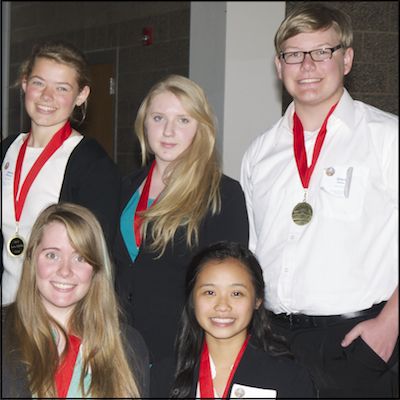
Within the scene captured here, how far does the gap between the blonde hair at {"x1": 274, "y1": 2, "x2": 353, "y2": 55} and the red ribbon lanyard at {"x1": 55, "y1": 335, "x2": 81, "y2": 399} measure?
1043 mm

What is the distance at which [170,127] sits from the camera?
251cm

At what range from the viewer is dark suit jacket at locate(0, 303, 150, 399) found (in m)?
1.86

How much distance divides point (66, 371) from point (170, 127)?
36.6 inches

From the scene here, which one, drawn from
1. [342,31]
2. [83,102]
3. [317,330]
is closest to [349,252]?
[317,330]

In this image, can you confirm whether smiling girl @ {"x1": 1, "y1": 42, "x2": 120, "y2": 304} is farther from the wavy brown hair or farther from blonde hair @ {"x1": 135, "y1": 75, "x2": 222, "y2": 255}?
blonde hair @ {"x1": 135, "y1": 75, "x2": 222, "y2": 255}

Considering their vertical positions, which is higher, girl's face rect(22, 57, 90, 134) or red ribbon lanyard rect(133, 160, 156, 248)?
girl's face rect(22, 57, 90, 134)

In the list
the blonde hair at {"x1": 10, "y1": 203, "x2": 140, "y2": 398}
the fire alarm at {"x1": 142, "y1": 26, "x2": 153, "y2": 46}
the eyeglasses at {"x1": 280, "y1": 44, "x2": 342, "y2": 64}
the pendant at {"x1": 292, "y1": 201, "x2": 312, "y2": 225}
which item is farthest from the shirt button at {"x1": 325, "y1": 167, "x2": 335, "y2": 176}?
the fire alarm at {"x1": 142, "y1": 26, "x2": 153, "y2": 46}

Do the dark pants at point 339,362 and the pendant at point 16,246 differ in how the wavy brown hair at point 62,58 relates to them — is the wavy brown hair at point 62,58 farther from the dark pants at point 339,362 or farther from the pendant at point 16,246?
the dark pants at point 339,362

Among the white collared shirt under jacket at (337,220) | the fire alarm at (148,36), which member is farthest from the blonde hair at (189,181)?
the fire alarm at (148,36)

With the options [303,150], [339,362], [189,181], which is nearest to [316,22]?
[303,150]

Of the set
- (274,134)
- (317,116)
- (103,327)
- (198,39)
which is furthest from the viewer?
(198,39)

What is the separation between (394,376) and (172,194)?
92 cm

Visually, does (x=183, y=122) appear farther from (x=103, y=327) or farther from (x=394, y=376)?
(x=394, y=376)

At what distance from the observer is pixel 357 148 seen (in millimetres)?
2051
